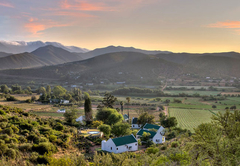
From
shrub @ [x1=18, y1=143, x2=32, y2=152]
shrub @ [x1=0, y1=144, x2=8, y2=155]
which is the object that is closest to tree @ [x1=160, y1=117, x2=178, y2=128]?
shrub @ [x1=18, y1=143, x2=32, y2=152]

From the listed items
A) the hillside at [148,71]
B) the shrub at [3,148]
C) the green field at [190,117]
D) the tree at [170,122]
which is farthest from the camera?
the hillside at [148,71]

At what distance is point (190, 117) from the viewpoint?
46.6 m

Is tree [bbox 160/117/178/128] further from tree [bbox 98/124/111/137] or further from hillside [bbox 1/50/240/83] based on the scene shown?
hillside [bbox 1/50/240/83]

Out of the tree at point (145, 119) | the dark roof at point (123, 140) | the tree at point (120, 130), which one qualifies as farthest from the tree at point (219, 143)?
the tree at point (145, 119)

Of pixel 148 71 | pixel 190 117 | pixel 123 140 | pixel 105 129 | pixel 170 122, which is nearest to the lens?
pixel 123 140

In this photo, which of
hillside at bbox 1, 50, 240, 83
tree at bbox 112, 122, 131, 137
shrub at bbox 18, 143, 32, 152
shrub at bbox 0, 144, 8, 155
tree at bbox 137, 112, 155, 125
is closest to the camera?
shrub at bbox 0, 144, 8, 155

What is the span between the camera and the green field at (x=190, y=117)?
1599 inches

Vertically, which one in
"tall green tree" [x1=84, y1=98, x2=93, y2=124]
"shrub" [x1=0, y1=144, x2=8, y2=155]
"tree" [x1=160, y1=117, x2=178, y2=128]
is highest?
"shrub" [x1=0, y1=144, x2=8, y2=155]

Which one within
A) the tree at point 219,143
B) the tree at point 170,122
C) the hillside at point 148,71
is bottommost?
the tree at point 170,122

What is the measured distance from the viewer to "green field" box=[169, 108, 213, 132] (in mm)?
40609

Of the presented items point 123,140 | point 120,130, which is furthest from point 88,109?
point 123,140

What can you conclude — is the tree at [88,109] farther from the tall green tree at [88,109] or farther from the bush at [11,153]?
the bush at [11,153]

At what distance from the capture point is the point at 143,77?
416 feet

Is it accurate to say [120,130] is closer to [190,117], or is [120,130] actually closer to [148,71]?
[190,117]
